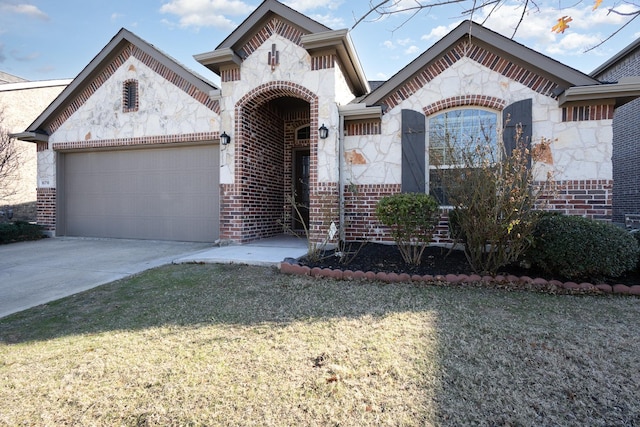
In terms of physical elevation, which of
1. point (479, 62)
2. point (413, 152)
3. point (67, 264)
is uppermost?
point (479, 62)

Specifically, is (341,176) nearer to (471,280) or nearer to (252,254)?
(252,254)

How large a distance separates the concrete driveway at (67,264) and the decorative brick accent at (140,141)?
2530 mm

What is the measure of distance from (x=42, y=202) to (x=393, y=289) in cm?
1027

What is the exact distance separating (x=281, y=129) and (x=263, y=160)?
4.63 ft

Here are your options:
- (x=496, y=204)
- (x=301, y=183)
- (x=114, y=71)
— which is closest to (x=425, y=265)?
(x=496, y=204)

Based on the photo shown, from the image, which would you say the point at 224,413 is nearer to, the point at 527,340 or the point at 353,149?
the point at 527,340

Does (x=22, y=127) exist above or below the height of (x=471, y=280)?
above

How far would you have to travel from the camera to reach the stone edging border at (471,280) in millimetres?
4055

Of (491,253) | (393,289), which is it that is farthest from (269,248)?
(491,253)

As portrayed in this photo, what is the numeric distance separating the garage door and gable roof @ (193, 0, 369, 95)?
6.87 feet

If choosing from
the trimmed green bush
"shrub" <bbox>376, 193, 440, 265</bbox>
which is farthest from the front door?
the trimmed green bush

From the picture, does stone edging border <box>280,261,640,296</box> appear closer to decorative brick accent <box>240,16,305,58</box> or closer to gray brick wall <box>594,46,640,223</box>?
decorative brick accent <box>240,16,305,58</box>

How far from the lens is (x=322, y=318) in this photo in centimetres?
330

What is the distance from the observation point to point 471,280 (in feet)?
14.4
